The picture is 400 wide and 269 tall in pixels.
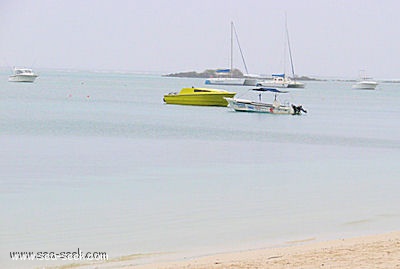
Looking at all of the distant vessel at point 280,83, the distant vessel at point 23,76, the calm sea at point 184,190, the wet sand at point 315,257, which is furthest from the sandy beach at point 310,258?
the distant vessel at point 280,83

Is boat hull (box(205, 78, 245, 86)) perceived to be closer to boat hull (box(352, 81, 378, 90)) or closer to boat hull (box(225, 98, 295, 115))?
boat hull (box(352, 81, 378, 90))

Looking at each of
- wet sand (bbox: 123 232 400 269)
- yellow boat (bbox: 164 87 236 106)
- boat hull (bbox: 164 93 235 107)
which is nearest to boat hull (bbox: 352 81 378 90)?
yellow boat (bbox: 164 87 236 106)

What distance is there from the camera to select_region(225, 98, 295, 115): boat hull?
5677cm

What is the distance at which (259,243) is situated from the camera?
554 inches

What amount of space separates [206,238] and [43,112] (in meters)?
45.2

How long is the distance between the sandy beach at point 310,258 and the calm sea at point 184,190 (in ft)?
2.96

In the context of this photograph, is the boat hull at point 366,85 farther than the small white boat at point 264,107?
Yes

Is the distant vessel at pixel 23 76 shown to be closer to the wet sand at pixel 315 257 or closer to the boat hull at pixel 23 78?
the boat hull at pixel 23 78

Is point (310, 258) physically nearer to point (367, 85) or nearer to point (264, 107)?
point (264, 107)

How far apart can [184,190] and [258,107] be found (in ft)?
124

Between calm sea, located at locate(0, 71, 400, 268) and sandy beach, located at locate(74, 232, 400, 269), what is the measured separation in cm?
90

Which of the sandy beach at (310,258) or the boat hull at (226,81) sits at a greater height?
the boat hull at (226,81)

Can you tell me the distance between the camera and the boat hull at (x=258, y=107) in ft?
186

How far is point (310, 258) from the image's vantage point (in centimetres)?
1138
